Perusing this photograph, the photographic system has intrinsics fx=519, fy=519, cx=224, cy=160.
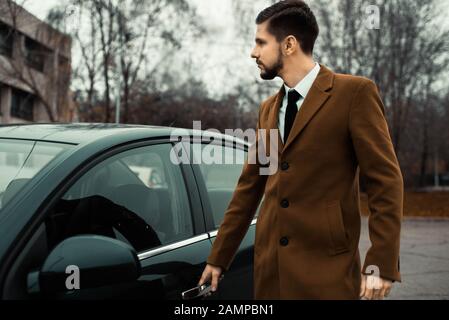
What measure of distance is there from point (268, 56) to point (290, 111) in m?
0.22

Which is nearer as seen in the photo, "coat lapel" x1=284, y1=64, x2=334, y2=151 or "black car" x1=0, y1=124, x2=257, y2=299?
"black car" x1=0, y1=124, x2=257, y2=299

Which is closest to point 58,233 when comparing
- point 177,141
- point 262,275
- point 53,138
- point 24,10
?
point 53,138

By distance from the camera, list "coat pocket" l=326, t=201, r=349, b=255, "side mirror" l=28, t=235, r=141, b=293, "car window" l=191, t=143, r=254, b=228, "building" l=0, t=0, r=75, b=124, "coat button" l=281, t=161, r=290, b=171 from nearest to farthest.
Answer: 1. "side mirror" l=28, t=235, r=141, b=293
2. "coat pocket" l=326, t=201, r=349, b=255
3. "coat button" l=281, t=161, r=290, b=171
4. "car window" l=191, t=143, r=254, b=228
5. "building" l=0, t=0, r=75, b=124

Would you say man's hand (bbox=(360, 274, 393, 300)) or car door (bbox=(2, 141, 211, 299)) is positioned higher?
car door (bbox=(2, 141, 211, 299))

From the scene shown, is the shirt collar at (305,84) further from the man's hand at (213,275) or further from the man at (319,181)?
the man's hand at (213,275)

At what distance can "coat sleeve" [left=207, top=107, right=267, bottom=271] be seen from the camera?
205cm

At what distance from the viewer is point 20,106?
34469 mm

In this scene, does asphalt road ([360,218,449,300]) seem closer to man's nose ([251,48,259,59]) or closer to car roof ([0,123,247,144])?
car roof ([0,123,247,144])

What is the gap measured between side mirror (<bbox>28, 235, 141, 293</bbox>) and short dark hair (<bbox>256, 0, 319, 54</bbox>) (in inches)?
37.7

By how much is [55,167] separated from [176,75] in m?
26.1

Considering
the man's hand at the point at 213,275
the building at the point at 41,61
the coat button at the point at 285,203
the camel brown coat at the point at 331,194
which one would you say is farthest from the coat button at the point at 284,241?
the building at the point at 41,61

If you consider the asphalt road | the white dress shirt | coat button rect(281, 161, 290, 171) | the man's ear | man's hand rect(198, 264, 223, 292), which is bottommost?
the asphalt road

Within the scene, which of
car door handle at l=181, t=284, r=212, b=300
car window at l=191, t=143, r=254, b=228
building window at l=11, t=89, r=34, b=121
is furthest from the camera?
building window at l=11, t=89, r=34, b=121

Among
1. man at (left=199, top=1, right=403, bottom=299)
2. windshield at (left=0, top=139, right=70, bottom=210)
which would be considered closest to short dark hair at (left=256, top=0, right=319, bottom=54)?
man at (left=199, top=1, right=403, bottom=299)
